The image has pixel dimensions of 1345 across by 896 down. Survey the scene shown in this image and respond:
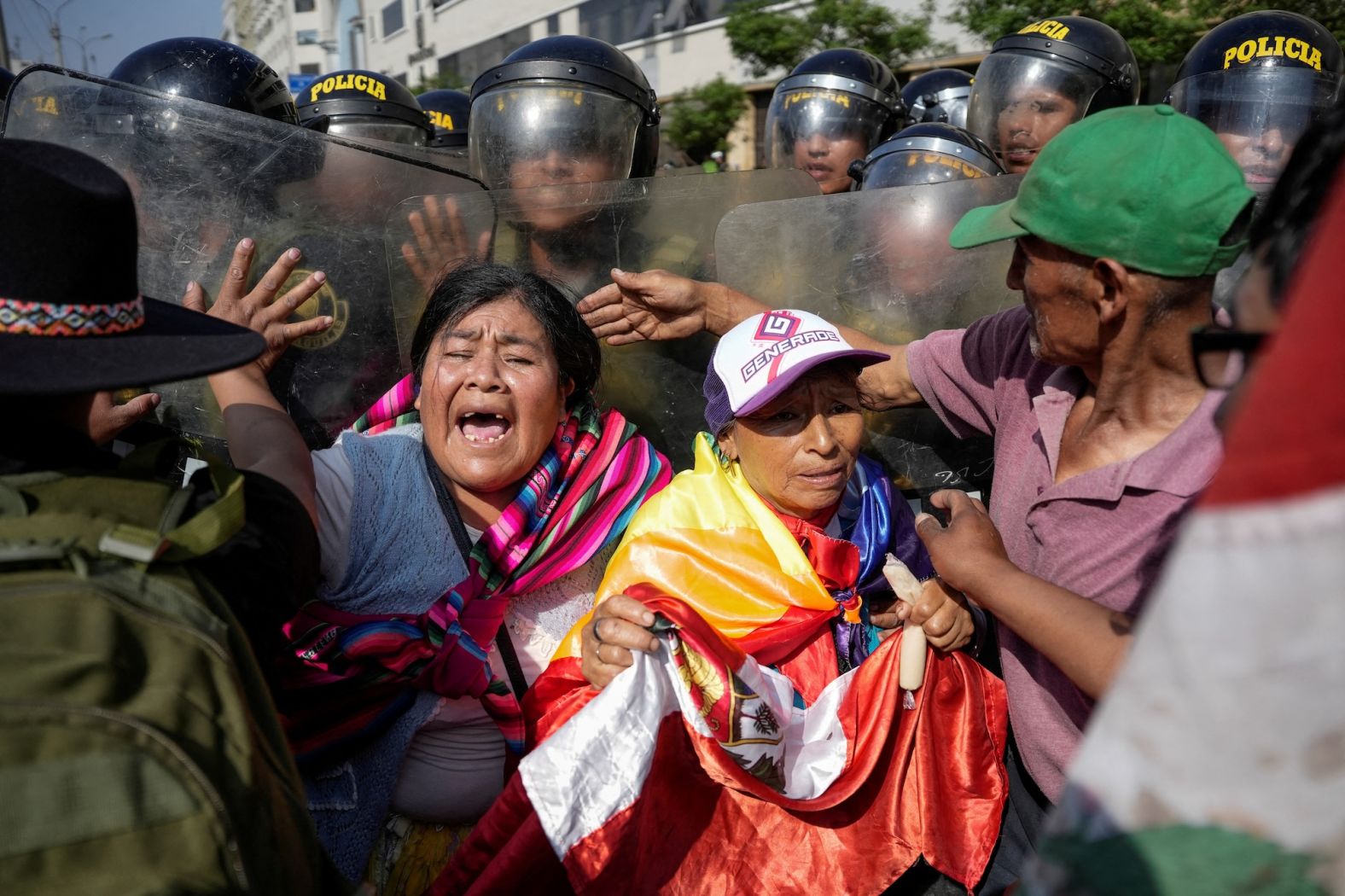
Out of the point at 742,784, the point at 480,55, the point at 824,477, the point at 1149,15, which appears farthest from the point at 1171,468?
the point at 480,55

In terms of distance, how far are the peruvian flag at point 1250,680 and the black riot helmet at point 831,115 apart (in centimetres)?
587

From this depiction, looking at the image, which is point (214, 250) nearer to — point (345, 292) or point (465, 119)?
point (345, 292)

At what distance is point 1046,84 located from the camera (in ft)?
17.2

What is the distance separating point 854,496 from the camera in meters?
2.61

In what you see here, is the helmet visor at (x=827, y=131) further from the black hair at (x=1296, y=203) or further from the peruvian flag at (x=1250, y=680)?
the peruvian flag at (x=1250, y=680)

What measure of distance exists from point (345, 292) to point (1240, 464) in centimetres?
262

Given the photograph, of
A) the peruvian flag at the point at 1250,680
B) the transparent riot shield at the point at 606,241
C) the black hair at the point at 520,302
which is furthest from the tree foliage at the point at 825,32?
the peruvian flag at the point at 1250,680

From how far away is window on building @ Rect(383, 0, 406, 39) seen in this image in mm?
47125

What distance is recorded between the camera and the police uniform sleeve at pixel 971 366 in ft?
7.72

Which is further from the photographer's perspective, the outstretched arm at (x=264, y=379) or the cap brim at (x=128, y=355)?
the outstretched arm at (x=264, y=379)

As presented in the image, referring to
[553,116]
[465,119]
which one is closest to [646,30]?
[465,119]

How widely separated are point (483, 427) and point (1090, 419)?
146 cm

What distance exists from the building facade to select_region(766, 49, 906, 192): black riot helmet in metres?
13.2

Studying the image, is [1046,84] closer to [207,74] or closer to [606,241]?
[606,241]
